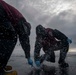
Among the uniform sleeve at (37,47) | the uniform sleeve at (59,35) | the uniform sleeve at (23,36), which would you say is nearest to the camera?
the uniform sleeve at (23,36)

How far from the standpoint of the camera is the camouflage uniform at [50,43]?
7734 millimetres

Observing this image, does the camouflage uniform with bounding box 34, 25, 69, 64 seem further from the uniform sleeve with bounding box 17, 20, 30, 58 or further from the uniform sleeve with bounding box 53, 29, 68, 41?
the uniform sleeve with bounding box 17, 20, 30, 58

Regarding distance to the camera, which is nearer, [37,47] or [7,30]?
[7,30]

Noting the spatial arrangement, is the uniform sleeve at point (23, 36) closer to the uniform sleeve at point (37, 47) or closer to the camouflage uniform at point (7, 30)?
the camouflage uniform at point (7, 30)

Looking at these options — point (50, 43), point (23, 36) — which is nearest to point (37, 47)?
point (50, 43)

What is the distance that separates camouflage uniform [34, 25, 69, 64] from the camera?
773 cm

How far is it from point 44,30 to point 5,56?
149 inches

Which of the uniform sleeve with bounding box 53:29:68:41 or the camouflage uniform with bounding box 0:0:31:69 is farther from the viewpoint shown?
the uniform sleeve with bounding box 53:29:68:41

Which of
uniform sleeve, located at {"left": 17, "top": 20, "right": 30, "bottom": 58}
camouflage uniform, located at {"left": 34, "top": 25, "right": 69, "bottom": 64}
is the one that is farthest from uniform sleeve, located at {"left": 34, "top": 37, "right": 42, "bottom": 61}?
uniform sleeve, located at {"left": 17, "top": 20, "right": 30, "bottom": 58}

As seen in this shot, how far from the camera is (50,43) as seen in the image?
334 inches

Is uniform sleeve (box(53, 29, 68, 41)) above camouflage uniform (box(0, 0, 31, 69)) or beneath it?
above

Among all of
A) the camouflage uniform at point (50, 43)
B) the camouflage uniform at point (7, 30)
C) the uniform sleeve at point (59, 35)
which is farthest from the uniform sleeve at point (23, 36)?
the uniform sleeve at point (59, 35)

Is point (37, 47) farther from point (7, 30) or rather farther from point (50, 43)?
point (7, 30)

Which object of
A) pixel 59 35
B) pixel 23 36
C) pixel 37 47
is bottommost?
pixel 23 36
